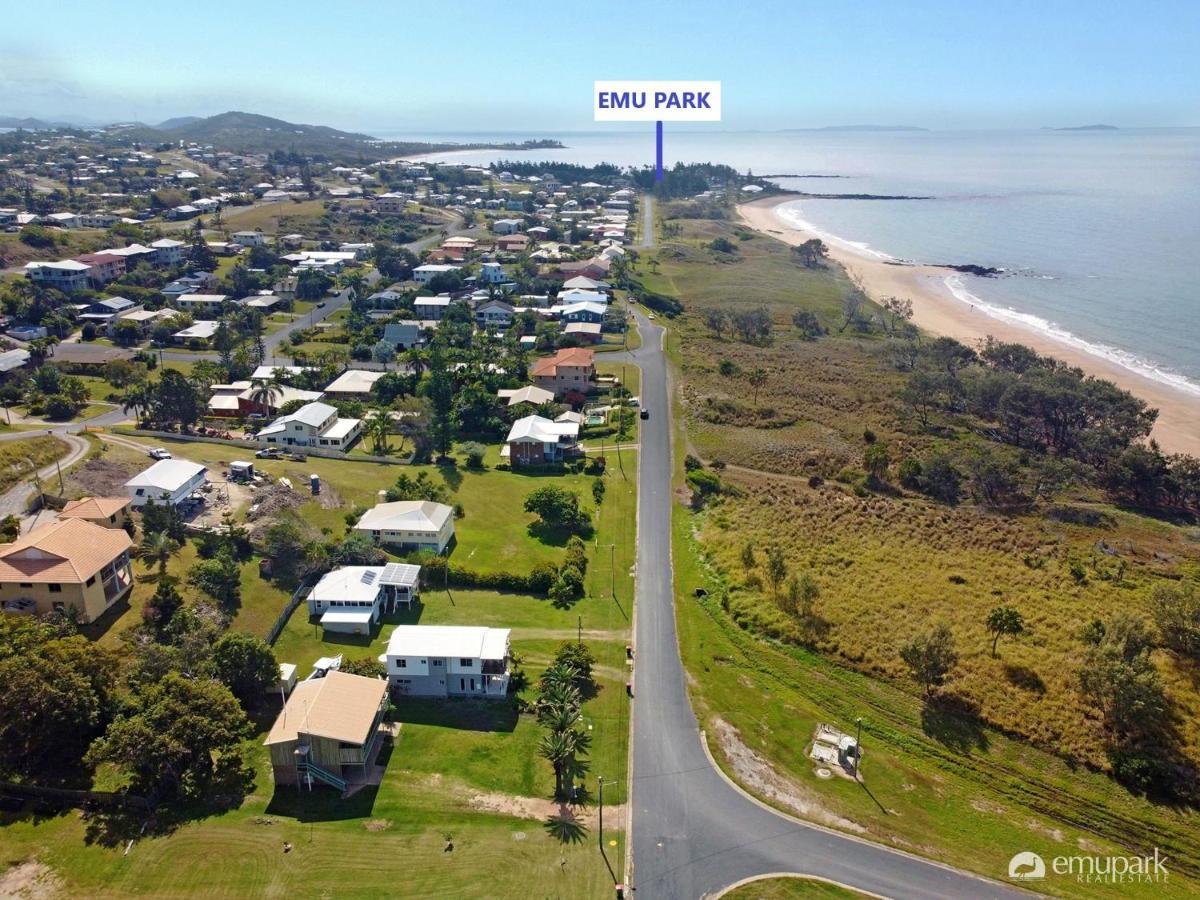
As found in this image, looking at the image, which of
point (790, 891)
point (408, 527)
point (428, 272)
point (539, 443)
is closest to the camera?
point (790, 891)

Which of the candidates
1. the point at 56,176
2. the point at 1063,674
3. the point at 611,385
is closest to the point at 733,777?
the point at 1063,674

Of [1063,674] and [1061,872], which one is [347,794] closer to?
[1061,872]

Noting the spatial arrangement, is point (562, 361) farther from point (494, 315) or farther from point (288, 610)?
point (288, 610)

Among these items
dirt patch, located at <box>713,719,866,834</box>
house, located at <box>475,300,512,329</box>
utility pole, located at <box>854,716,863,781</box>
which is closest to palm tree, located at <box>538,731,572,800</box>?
dirt patch, located at <box>713,719,866,834</box>

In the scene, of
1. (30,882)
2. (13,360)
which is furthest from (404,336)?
(30,882)

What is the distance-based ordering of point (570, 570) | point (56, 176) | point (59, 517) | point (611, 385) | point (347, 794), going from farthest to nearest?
point (56, 176) → point (611, 385) → point (570, 570) → point (59, 517) → point (347, 794)
